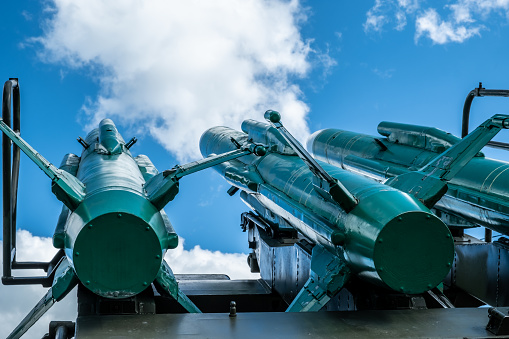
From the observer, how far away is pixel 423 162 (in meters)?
11.0

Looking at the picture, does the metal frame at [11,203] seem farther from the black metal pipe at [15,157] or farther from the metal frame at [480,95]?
the metal frame at [480,95]

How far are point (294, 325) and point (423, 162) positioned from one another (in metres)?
5.39

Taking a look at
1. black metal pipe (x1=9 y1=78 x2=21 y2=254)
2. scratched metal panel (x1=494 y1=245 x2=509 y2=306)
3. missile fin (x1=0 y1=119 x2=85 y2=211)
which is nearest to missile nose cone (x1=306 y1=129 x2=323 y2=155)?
scratched metal panel (x1=494 y1=245 x2=509 y2=306)

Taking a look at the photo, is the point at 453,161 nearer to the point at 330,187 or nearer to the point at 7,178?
the point at 330,187

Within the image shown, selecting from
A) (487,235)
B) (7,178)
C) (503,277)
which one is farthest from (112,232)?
(487,235)

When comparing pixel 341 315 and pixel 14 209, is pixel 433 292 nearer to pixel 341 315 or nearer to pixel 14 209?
pixel 341 315

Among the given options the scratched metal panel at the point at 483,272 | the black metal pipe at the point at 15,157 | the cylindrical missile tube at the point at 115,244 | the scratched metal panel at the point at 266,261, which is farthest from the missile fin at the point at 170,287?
the scratched metal panel at the point at 483,272

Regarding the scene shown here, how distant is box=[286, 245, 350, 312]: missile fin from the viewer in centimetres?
752

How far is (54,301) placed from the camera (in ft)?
24.3

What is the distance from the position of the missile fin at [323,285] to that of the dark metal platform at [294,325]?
1.40 ft

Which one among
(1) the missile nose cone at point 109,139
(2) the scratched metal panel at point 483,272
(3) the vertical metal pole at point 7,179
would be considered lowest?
(2) the scratched metal panel at point 483,272

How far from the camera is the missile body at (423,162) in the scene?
929 centimetres

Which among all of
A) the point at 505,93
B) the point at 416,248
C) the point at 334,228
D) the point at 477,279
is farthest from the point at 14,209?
the point at 505,93

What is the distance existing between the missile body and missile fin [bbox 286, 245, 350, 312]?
282cm
